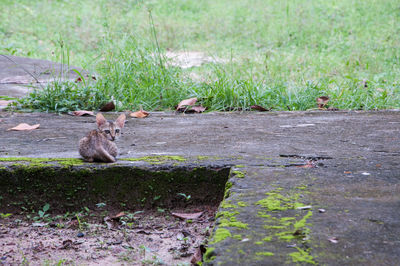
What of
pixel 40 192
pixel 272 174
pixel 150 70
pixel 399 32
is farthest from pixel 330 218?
pixel 399 32

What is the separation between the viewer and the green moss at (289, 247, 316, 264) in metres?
1.33

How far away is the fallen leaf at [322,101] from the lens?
4.32m

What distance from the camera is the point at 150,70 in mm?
4664

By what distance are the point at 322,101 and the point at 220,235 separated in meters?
3.08

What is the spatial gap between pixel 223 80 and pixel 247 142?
1596 mm

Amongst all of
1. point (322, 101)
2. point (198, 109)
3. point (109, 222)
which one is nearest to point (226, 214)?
point (109, 222)

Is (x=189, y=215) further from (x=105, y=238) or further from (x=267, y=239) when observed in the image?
(x=267, y=239)

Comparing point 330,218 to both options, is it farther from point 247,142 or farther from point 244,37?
point 244,37

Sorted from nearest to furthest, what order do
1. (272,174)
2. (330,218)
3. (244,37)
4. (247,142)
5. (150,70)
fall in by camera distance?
(330,218) < (272,174) < (247,142) < (150,70) < (244,37)

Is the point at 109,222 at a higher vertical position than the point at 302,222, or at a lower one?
lower

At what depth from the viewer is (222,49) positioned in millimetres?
8344

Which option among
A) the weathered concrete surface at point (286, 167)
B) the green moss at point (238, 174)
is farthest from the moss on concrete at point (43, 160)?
Answer: the green moss at point (238, 174)

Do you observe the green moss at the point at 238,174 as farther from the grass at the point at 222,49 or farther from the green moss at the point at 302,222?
the grass at the point at 222,49

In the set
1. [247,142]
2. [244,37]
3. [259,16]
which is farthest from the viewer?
[259,16]
